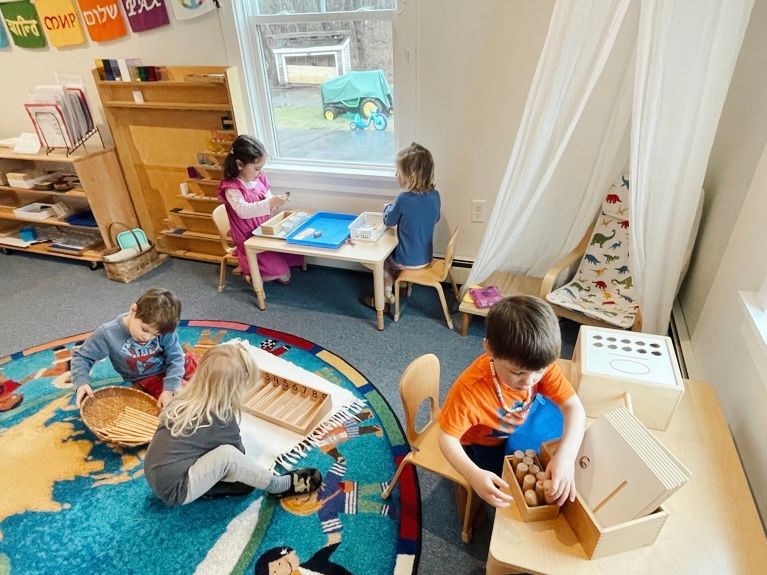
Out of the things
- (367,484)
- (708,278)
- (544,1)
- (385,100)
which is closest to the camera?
(367,484)

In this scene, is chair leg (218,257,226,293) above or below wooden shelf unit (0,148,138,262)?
below

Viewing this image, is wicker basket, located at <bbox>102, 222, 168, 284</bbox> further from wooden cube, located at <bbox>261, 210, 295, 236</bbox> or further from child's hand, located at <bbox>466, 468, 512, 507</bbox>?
child's hand, located at <bbox>466, 468, 512, 507</bbox>

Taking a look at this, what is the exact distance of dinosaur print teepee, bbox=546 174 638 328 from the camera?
2.25 meters

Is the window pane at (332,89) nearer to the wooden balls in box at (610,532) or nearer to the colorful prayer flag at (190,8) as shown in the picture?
the colorful prayer flag at (190,8)

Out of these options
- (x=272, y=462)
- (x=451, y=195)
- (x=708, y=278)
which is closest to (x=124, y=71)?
(x=451, y=195)

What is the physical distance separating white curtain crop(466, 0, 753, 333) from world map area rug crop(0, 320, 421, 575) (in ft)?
4.14

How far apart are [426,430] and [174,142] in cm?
273

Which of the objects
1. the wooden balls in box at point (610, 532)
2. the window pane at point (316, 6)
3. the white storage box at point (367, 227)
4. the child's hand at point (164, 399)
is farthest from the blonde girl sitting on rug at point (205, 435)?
the window pane at point (316, 6)

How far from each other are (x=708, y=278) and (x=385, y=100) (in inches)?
75.7

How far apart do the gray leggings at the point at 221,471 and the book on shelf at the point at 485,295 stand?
136 centimetres

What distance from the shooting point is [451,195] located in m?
2.75

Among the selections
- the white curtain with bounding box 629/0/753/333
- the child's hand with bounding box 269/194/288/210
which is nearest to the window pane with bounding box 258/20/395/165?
the child's hand with bounding box 269/194/288/210

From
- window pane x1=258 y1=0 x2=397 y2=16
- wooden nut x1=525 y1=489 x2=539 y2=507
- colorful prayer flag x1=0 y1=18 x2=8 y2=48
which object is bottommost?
wooden nut x1=525 y1=489 x2=539 y2=507

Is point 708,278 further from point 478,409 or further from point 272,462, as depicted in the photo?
point 272,462
